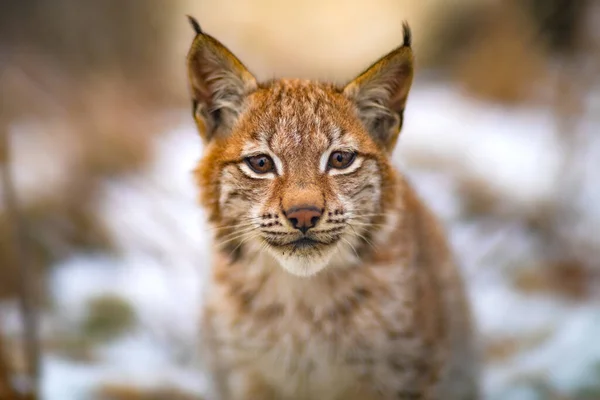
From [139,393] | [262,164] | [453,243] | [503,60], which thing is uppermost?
[503,60]

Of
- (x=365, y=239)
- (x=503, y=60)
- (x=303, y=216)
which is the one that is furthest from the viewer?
(x=503, y=60)

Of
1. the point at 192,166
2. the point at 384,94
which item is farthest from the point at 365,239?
the point at 192,166

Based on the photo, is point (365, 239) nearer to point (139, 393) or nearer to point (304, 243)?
point (304, 243)

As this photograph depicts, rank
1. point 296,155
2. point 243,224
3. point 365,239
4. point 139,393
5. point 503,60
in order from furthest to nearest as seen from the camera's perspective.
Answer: point 503,60 → point 139,393 → point 365,239 → point 243,224 → point 296,155

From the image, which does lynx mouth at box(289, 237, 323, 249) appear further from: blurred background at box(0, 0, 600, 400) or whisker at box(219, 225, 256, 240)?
blurred background at box(0, 0, 600, 400)

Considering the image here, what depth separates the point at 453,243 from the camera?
4504 millimetres

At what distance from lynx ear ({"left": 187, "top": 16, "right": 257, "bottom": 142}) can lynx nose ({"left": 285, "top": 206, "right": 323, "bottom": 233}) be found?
1.68 feet

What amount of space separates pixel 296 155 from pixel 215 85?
409 mm

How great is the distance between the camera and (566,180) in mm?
4984

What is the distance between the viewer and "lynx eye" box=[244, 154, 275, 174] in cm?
245

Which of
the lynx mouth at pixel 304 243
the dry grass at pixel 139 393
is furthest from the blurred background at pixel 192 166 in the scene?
the lynx mouth at pixel 304 243

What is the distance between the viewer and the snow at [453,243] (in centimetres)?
365

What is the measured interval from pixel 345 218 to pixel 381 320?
522 millimetres

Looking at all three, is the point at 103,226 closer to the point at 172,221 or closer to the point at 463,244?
the point at 172,221
